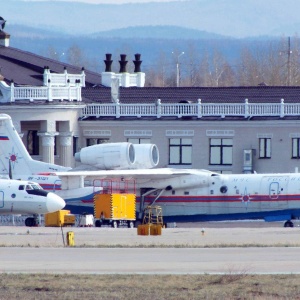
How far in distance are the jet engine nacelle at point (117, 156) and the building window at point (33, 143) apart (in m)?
12.3

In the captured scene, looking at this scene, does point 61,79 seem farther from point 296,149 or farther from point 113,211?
point 113,211

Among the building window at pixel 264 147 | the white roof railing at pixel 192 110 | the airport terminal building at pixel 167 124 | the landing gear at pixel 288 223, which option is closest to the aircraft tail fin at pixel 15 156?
the airport terminal building at pixel 167 124

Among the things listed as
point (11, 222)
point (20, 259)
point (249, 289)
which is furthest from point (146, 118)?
point (249, 289)

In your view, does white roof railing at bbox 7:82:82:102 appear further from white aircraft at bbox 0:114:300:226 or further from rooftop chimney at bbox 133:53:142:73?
rooftop chimney at bbox 133:53:142:73

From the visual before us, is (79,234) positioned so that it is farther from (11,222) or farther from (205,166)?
(205,166)

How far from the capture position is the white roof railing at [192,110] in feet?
264

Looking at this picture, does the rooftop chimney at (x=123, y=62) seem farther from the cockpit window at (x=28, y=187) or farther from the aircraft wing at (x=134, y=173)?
the cockpit window at (x=28, y=187)

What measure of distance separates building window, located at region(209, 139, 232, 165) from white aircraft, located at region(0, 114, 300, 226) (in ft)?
36.2

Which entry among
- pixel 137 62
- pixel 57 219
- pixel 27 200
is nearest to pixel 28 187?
pixel 27 200

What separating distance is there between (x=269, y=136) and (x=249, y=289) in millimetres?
49494

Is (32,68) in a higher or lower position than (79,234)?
higher

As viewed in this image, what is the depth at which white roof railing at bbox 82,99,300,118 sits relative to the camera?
8056cm

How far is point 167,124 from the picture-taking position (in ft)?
267

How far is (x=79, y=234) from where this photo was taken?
5200 centimetres
